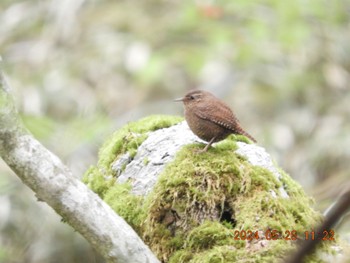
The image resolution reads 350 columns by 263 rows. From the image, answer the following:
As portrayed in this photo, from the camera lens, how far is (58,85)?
874 centimetres

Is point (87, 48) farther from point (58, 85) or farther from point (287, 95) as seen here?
point (287, 95)

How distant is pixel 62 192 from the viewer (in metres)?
2.92

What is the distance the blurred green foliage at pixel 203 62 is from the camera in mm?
8117

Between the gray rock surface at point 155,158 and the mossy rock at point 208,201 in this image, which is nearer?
the mossy rock at point 208,201

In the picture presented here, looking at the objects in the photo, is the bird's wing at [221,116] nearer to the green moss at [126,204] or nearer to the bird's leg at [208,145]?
the bird's leg at [208,145]

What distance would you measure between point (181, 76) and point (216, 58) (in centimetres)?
77

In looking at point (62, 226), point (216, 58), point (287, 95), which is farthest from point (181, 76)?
point (62, 226)

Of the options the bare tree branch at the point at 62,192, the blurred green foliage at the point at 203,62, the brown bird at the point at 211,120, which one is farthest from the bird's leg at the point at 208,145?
the blurred green foliage at the point at 203,62

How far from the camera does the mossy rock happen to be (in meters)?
3.30

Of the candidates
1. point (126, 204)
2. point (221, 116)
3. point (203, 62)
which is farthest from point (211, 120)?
point (203, 62)

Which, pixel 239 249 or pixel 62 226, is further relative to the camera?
pixel 62 226

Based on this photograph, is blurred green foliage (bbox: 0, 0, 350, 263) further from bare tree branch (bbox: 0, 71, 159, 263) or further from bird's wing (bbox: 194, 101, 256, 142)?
bare tree branch (bbox: 0, 71, 159, 263)

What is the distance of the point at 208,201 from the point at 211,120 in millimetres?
810

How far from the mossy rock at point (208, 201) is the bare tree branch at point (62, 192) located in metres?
0.40
